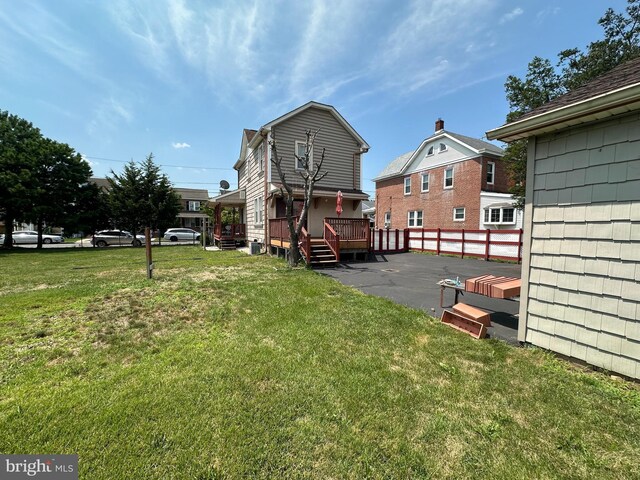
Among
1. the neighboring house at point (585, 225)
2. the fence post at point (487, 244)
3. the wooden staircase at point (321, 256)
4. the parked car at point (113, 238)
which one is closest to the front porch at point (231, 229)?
the wooden staircase at point (321, 256)

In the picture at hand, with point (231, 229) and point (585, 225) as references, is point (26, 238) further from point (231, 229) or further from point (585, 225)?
point (585, 225)

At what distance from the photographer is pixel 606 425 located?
7.77ft

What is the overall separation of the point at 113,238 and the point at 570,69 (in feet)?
108

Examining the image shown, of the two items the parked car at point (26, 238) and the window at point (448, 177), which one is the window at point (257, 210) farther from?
the parked car at point (26, 238)

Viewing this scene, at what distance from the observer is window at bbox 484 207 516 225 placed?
764 inches

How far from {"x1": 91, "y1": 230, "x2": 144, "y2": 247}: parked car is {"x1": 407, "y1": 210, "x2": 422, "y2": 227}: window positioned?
23.7 metres

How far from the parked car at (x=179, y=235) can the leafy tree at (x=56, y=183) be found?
28.6ft

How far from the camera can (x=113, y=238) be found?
23.6 metres

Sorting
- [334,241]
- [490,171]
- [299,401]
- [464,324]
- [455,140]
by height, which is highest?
[455,140]

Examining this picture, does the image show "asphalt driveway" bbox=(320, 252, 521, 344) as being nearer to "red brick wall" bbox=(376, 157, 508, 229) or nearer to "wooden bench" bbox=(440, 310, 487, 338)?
"wooden bench" bbox=(440, 310, 487, 338)

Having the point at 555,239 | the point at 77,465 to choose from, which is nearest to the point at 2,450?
the point at 77,465

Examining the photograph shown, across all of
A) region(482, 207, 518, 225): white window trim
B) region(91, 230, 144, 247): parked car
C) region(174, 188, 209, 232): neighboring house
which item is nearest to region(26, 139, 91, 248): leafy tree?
region(91, 230, 144, 247): parked car

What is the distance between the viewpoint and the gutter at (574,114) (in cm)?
284

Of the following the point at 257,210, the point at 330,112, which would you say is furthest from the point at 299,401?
the point at 330,112
